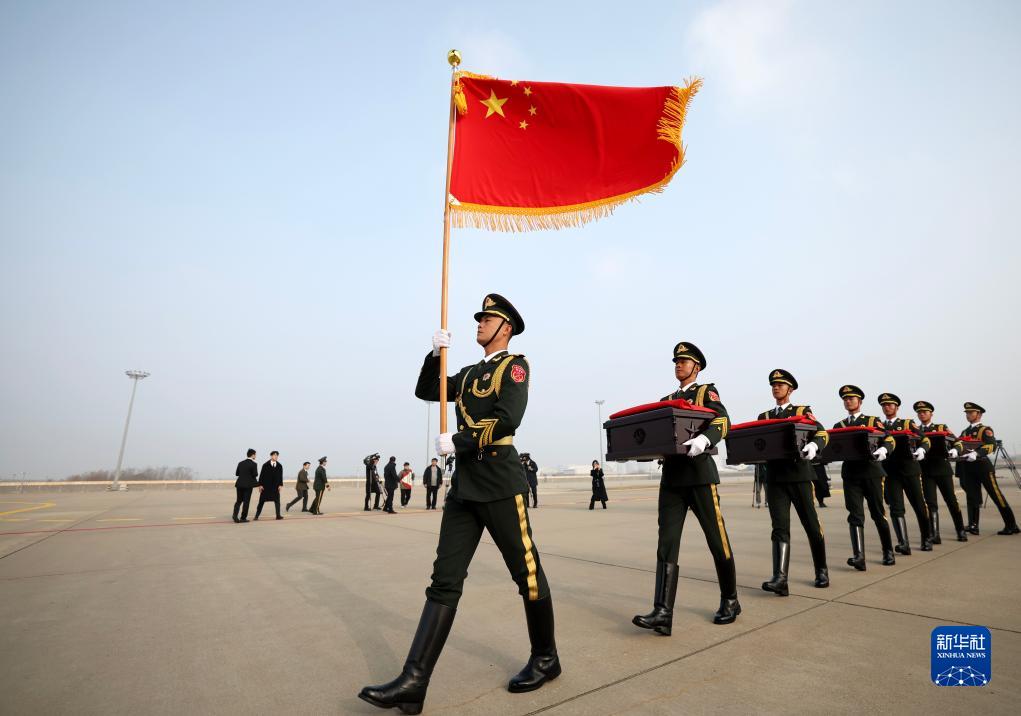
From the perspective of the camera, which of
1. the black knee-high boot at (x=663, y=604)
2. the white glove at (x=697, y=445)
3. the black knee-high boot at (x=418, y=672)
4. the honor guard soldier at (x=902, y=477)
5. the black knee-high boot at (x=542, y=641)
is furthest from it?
the honor guard soldier at (x=902, y=477)

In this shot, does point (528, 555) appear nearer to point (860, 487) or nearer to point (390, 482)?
point (860, 487)

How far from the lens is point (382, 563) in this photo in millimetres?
6559

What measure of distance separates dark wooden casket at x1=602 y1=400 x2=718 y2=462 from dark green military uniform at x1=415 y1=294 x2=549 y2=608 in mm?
1167

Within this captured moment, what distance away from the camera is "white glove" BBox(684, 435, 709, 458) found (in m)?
3.63

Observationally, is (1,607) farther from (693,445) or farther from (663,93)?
(663,93)

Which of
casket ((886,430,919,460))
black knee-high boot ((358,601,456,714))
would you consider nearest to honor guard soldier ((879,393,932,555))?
casket ((886,430,919,460))

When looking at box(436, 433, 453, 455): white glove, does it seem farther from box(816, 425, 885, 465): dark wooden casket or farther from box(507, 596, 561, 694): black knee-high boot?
box(816, 425, 885, 465): dark wooden casket

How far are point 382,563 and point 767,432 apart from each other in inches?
185

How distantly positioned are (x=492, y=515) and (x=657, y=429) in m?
1.54

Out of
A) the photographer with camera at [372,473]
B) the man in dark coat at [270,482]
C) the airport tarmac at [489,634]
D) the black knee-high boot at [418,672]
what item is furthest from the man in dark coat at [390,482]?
the black knee-high boot at [418,672]

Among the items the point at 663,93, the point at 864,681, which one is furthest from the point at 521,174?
the point at 864,681

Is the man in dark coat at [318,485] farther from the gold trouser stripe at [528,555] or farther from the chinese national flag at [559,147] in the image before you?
the gold trouser stripe at [528,555]

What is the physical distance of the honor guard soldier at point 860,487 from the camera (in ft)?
18.6

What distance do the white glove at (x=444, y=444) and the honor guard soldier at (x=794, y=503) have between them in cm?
317
